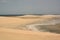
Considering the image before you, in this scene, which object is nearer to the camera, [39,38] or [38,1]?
[39,38]

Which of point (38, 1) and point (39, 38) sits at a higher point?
point (38, 1)

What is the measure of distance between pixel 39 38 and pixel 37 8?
2.90 feet

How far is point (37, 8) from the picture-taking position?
139 centimetres

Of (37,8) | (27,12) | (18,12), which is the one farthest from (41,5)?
(18,12)

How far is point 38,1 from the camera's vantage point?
136 cm

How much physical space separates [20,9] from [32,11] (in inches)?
6.1

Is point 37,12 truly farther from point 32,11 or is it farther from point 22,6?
point 22,6

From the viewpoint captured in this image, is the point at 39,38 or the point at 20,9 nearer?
the point at 39,38

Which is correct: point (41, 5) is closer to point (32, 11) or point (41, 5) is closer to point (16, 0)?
point (32, 11)

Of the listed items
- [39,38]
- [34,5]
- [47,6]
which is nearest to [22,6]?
[34,5]

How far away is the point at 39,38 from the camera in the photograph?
537mm

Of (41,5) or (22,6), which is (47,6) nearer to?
(41,5)

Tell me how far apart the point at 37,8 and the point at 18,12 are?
0.25 metres

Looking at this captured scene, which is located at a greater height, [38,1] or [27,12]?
[38,1]
